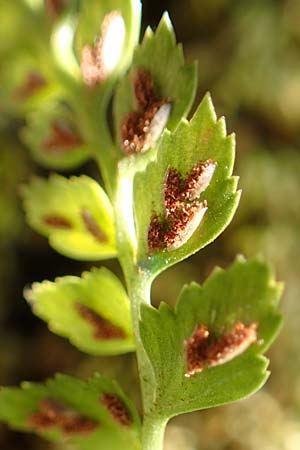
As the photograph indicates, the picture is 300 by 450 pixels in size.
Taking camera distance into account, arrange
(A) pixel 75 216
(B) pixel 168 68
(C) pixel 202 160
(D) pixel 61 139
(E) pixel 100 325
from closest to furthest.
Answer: (C) pixel 202 160 < (B) pixel 168 68 < (E) pixel 100 325 < (A) pixel 75 216 < (D) pixel 61 139

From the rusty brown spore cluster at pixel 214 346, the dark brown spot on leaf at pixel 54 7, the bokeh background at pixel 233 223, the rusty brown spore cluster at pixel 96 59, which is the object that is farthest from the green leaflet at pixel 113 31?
the bokeh background at pixel 233 223

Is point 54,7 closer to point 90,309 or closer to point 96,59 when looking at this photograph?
point 96,59

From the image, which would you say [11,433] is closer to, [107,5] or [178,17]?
[178,17]

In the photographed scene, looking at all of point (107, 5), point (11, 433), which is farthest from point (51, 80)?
point (11, 433)

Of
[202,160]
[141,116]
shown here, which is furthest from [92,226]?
[202,160]

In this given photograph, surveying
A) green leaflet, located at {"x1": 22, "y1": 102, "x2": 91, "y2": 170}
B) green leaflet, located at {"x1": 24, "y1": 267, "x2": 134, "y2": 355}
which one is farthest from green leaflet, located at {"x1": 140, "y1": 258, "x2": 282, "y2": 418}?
green leaflet, located at {"x1": 22, "y1": 102, "x2": 91, "y2": 170}

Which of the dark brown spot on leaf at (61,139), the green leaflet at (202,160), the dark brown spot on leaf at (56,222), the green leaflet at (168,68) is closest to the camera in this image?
the green leaflet at (202,160)

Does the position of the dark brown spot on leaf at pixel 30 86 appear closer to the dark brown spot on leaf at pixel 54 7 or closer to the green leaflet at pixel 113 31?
the dark brown spot on leaf at pixel 54 7
